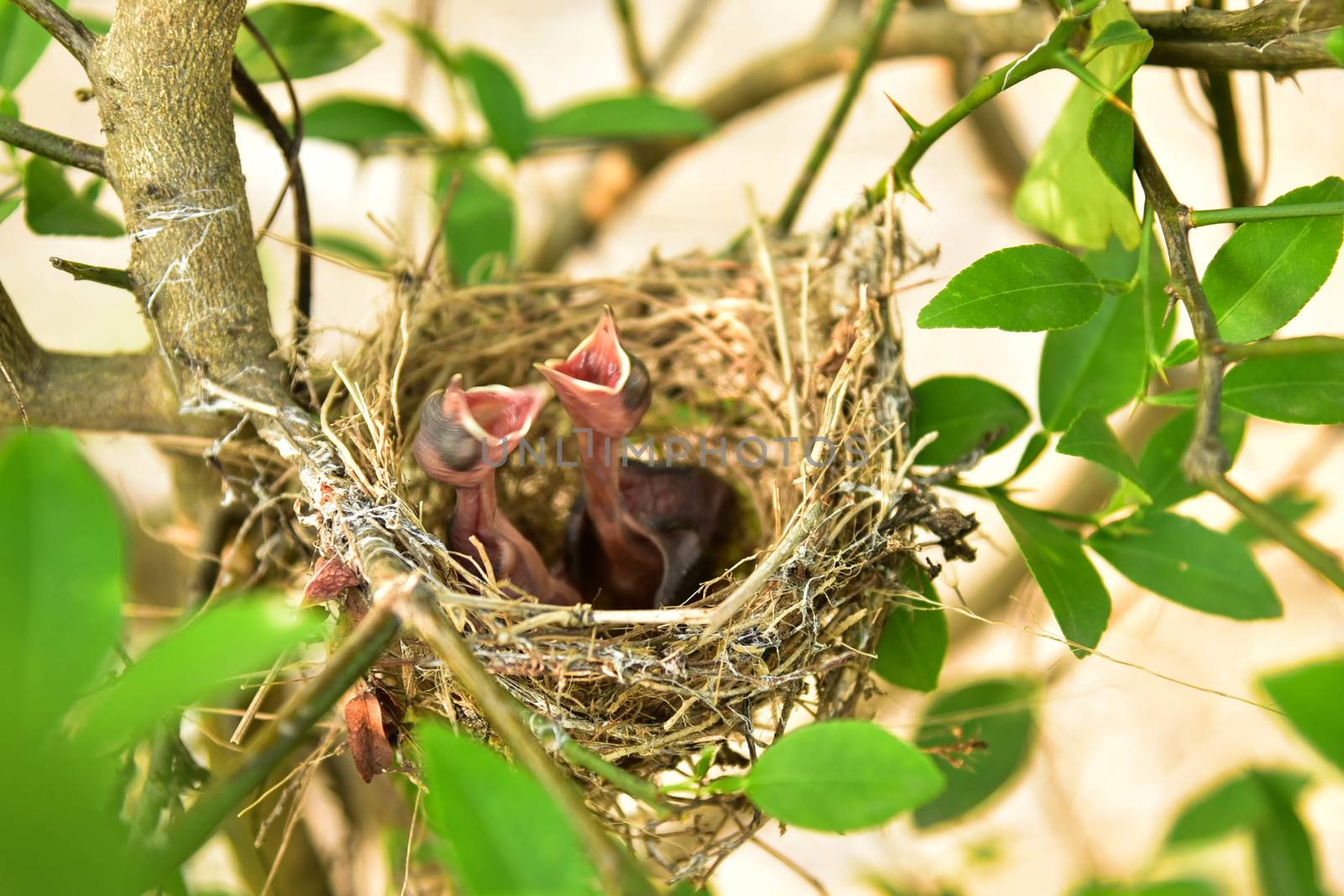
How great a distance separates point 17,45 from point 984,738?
0.94 m

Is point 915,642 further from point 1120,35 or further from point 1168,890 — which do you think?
point 1120,35

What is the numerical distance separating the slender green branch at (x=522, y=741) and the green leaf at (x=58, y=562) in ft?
0.40

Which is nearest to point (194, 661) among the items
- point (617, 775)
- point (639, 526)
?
point (617, 775)

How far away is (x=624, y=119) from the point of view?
40.6 inches

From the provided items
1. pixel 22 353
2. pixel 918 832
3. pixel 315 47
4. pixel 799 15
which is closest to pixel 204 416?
pixel 22 353

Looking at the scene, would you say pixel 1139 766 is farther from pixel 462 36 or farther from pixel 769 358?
pixel 462 36

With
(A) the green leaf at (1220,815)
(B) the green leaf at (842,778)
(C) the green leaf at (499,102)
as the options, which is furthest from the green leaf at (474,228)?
(A) the green leaf at (1220,815)

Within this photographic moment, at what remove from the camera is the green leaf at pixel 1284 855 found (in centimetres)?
85

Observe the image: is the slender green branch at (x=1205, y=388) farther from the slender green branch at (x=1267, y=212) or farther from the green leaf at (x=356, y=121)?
the green leaf at (x=356, y=121)

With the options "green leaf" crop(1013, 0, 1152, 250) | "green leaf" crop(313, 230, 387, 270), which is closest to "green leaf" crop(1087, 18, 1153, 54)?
"green leaf" crop(1013, 0, 1152, 250)

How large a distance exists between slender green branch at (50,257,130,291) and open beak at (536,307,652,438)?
0.79 ft

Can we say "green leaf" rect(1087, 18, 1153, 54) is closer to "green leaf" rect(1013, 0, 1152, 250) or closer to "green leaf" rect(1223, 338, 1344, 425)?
"green leaf" rect(1013, 0, 1152, 250)

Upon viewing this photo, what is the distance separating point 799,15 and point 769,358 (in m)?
1.89

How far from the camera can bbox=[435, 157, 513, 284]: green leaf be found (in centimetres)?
103
